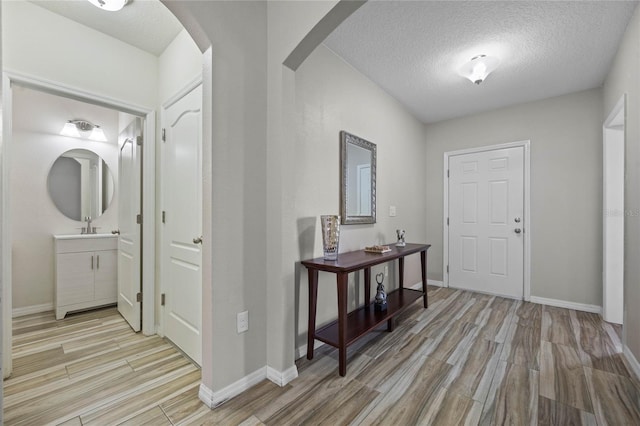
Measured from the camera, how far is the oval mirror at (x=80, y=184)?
3223 millimetres

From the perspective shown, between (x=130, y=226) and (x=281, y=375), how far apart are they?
195 cm

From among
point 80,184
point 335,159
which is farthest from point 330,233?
point 80,184

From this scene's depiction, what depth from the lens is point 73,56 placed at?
211 centimetres

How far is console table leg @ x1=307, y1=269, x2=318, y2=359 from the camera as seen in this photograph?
2035 millimetres

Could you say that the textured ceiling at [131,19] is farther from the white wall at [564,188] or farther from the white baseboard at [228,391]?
the white wall at [564,188]

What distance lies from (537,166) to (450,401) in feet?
10.0

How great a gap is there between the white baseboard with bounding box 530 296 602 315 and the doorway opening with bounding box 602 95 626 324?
0.26 metres

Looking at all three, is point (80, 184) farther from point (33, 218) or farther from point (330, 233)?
point (330, 233)

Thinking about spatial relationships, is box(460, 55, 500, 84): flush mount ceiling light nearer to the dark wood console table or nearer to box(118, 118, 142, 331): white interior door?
the dark wood console table

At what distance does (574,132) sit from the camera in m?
3.24

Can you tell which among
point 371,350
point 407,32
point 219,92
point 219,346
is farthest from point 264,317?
point 407,32

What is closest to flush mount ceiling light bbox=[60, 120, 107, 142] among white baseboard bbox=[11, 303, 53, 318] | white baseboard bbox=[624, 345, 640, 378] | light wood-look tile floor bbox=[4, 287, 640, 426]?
white baseboard bbox=[11, 303, 53, 318]

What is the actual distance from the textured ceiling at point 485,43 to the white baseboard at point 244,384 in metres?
2.50

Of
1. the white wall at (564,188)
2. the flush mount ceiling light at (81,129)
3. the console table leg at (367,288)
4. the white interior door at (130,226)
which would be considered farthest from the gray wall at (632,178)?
the flush mount ceiling light at (81,129)
